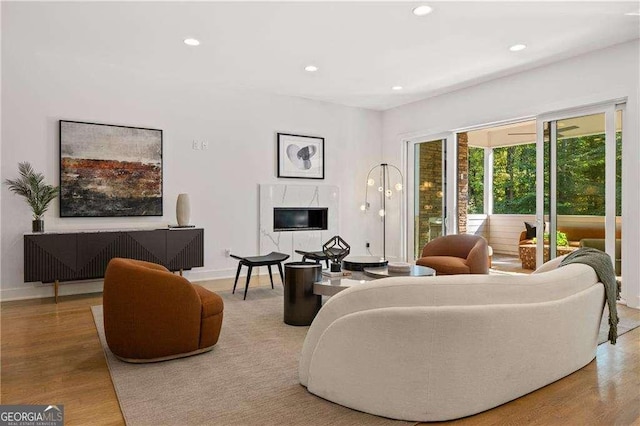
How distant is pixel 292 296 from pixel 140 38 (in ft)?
9.91

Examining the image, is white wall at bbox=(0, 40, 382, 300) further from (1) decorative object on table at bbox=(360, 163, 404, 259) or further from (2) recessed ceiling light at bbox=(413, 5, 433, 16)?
(2) recessed ceiling light at bbox=(413, 5, 433, 16)

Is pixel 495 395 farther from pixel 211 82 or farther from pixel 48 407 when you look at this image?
pixel 211 82

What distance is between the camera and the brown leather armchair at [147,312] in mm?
2719

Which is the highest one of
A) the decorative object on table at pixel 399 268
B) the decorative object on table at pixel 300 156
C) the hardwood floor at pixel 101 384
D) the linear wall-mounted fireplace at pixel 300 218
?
the decorative object on table at pixel 300 156

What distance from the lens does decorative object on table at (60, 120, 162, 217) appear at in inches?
192

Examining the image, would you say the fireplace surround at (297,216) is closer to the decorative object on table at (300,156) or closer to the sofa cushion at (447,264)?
the decorative object on table at (300,156)

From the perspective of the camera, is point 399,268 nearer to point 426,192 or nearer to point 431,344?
point 431,344

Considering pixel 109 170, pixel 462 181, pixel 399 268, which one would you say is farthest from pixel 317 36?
pixel 462 181

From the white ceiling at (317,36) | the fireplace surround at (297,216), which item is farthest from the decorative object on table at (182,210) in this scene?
the white ceiling at (317,36)

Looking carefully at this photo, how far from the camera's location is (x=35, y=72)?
4727 millimetres

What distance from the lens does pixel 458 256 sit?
16.8 ft

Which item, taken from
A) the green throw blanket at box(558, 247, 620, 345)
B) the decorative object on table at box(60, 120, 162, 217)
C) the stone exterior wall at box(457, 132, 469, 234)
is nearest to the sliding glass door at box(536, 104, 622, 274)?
the stone exterior wall at box(457, 132, 469, 234)

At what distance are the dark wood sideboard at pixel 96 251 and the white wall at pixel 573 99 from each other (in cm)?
410

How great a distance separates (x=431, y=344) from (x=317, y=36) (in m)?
3.30
